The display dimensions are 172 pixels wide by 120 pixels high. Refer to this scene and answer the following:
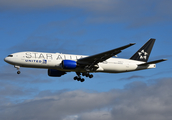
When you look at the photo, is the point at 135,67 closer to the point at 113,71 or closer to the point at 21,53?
the point at 113,71

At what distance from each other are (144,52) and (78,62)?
16516mm

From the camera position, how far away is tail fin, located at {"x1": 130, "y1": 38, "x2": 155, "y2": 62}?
214 feet

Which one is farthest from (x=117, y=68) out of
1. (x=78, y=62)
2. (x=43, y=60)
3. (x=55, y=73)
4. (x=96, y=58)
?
(x=43, y=60)

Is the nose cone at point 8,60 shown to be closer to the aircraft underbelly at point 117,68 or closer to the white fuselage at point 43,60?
the white fuselage at point 43,60

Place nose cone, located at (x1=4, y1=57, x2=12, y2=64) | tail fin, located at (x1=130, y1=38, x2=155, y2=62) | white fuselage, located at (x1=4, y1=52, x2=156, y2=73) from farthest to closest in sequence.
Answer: tail fin, located at (x1=130, y1=38, x2=155, y2=62) < nose cone, located at (x1=4, y1=57, x2=12, y2=64) < white fuselage, located at (x1=4, y1=52, x2=156, y2=73)

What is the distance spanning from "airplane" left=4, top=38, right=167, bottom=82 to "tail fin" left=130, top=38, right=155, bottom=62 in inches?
29.0

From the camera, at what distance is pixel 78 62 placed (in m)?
57.0

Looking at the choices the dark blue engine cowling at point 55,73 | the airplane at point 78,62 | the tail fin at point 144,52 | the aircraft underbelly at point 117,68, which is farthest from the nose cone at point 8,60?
the tail fin at point 144,52

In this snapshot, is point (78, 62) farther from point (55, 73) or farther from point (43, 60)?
point (55, 73)

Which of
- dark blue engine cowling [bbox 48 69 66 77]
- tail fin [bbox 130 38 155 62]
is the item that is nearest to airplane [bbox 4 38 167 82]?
dark blue engine cowling [bbox 48 69 66 77]

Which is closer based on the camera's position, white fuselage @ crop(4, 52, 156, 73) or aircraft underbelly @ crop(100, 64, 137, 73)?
white fuselage @ crop(4, 52, 156, 73)

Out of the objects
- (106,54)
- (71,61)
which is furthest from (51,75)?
(106,54)

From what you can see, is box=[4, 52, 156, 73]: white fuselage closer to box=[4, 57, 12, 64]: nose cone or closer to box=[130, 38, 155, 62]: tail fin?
box=[4, 57, 12, 64]: nose cone

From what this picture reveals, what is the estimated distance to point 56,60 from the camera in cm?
5575
